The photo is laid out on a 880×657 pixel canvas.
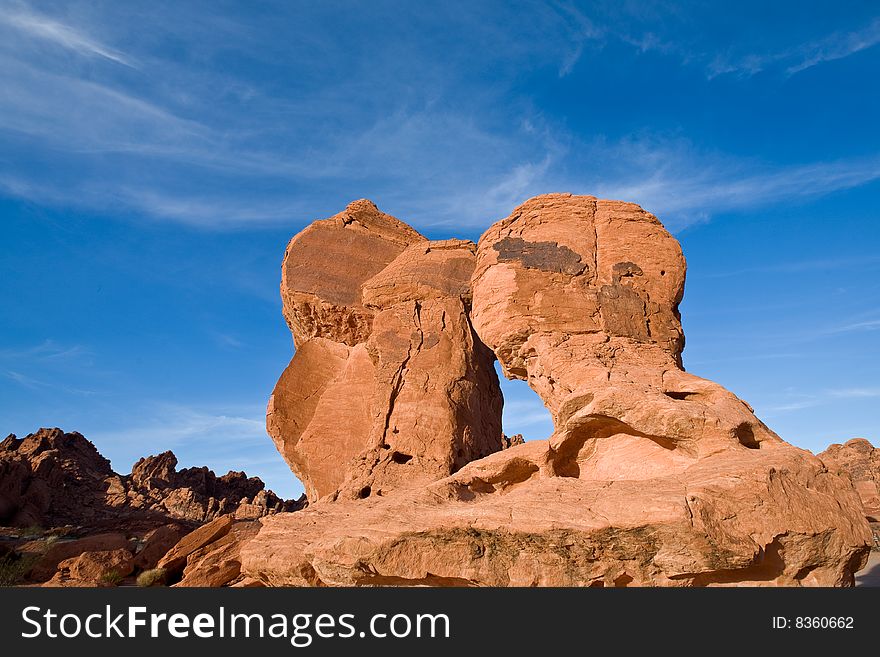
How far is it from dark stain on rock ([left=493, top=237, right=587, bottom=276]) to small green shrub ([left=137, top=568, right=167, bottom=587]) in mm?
9556

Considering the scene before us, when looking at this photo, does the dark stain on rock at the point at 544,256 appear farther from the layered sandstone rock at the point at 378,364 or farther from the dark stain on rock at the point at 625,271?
the layered sandstone rock at the point at 378,364

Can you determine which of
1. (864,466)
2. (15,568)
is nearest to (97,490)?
(15,568)

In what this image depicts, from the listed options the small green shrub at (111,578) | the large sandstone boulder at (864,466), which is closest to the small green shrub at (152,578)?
the small green shrub at (111,578)

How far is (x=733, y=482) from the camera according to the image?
5.60m

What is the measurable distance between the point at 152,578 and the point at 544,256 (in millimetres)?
10125

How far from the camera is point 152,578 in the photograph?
12891 millimetres

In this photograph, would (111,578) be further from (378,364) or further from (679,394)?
(679,394)

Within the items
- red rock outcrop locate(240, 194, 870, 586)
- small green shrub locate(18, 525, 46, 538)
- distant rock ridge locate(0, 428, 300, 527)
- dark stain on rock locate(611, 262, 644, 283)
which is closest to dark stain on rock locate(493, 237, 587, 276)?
red rock outcrop locate(240, 194, 870, 586)

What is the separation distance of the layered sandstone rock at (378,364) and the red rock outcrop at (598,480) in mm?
2396

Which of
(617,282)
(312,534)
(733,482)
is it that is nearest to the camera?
(733,482)
